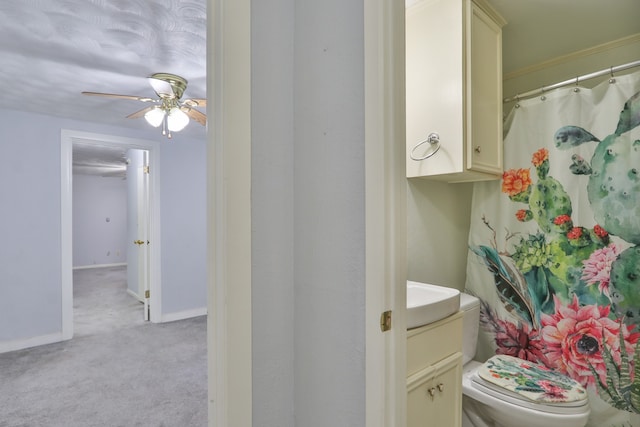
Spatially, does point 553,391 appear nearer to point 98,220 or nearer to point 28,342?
point 28,342

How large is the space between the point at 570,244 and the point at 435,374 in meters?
1.16

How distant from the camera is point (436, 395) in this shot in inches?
48.0

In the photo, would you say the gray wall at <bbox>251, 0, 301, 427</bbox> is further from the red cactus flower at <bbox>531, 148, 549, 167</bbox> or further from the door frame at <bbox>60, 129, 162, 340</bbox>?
the door frame at <bbox>60, 129, 162, 340</bbox>

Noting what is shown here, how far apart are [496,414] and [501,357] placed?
13.1 inches

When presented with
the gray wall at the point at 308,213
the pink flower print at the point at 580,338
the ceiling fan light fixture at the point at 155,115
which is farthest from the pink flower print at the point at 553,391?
the ceiling fan light fixture at the point at 155,115

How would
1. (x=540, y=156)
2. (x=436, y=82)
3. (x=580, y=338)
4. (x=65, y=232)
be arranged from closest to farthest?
(x=436, y=82)
(x=580, y=338)
(x=540, y=156)
(x=65, y=232)

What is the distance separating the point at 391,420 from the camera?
786mm

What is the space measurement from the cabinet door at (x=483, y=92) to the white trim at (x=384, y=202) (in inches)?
36.3

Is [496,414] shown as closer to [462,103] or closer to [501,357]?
[501,357]

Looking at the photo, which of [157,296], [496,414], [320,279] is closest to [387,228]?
[320,279]

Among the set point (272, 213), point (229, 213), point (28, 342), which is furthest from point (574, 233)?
point (28, 342)

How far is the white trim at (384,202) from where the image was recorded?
778 millimetres

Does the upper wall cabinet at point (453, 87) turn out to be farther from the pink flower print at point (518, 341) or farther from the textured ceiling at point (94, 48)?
the textured ceiling at point (94, 48)

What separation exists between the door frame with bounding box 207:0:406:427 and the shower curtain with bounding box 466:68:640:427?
1157 mm
